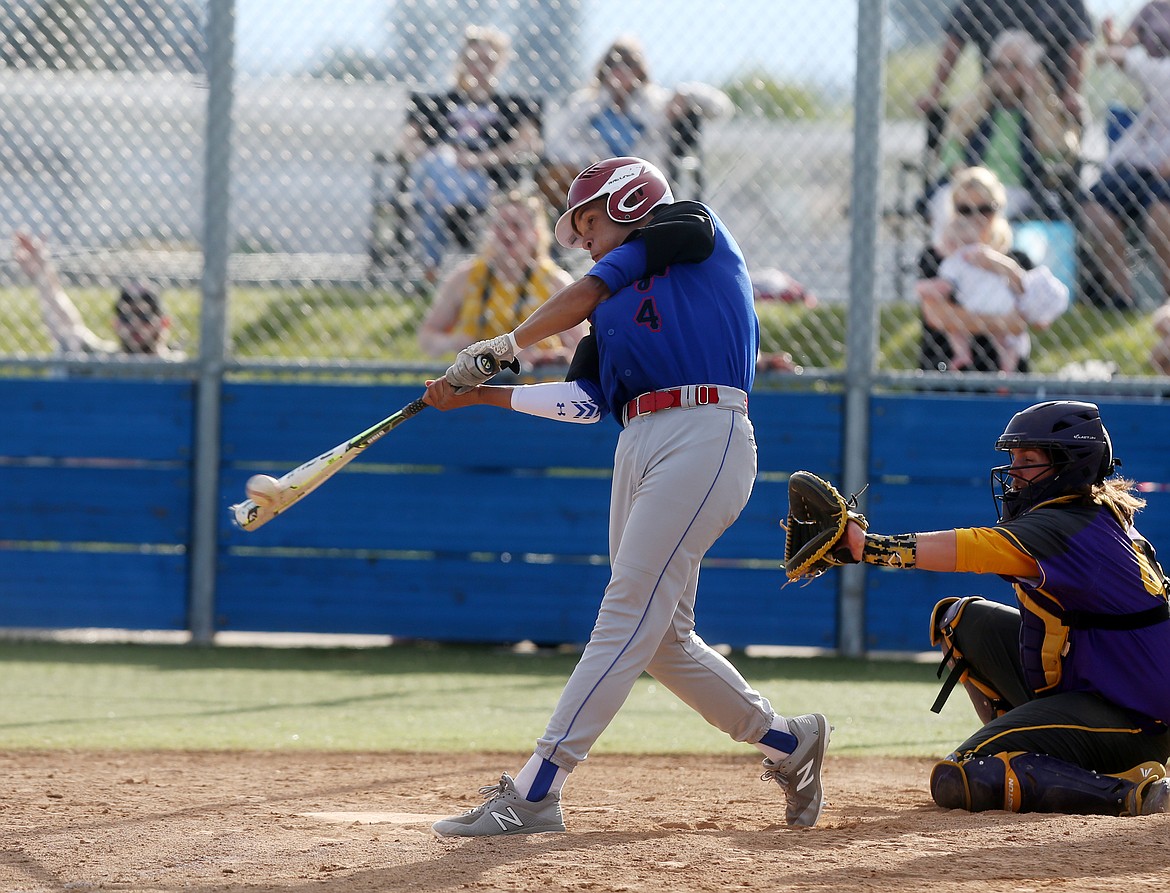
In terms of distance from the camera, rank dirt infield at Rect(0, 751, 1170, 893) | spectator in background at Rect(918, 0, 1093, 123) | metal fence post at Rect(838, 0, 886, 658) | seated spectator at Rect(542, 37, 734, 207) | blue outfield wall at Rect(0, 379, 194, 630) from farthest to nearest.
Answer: spectator in background at Rect(918, 0, 1093, 123) → seated spectator at Rect(542, 37, 734, 207) → blue outfield wall at Rect(0, 379, 194, 630) → metal fence post at Rect(838, 0, 886, 658) → dirt infield at Rect(0, 751, 1170, 893)

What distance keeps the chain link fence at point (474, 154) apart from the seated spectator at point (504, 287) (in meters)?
0.03

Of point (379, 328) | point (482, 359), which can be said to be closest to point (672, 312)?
point (482, 359)

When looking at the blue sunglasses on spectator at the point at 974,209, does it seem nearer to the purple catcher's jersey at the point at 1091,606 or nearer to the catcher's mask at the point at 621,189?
the purple catcher's jersey at the point at 1091,606

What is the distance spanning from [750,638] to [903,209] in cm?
324

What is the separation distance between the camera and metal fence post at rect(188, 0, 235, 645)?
25.2 feet

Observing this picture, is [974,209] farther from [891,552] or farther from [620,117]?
[891,552]

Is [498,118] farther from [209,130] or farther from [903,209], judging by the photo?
[903,209]

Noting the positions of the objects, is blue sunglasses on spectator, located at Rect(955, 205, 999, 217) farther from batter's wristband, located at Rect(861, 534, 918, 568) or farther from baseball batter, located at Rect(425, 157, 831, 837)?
batter's wristband, located at Rect(861, 534, 918, 568)

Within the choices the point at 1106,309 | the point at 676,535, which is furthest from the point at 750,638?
the point at 676,535

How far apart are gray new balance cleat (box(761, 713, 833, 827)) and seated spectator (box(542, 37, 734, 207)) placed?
4618mm

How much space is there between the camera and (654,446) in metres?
3.91

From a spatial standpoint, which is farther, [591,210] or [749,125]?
[749,125]

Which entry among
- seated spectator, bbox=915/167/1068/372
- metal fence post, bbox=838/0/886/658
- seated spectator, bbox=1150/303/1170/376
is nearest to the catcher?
metal fence post, bbox=838/0/886/658

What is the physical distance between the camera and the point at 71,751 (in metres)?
5.18
